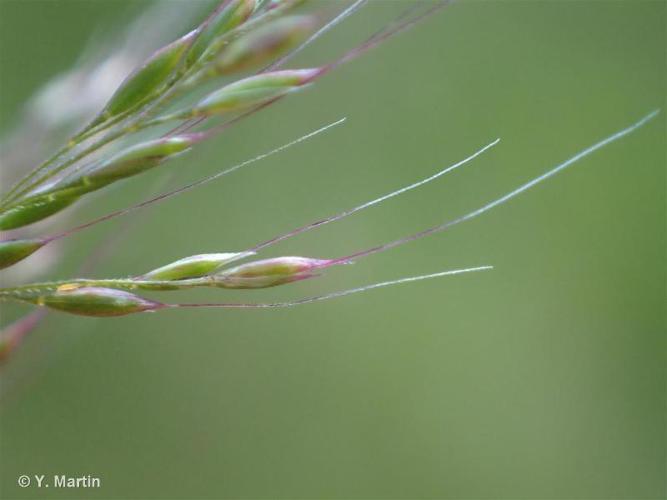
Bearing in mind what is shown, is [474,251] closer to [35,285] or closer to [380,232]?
[380,232]

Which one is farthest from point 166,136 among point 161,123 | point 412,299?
point 412,299

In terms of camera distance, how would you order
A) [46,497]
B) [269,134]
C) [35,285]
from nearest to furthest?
[35,285] < [46,497] < [269,134]

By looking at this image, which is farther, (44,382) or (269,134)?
(269,134)

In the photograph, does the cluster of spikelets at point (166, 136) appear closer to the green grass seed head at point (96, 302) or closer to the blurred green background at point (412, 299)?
the green grass seed head at point (96, 302)

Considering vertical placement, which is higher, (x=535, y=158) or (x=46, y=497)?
(x=535, y=158)

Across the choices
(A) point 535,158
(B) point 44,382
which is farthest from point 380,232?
(B) point 44,382

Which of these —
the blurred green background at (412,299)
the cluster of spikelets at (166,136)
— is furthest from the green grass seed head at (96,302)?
the blurred green background at (412,299)
